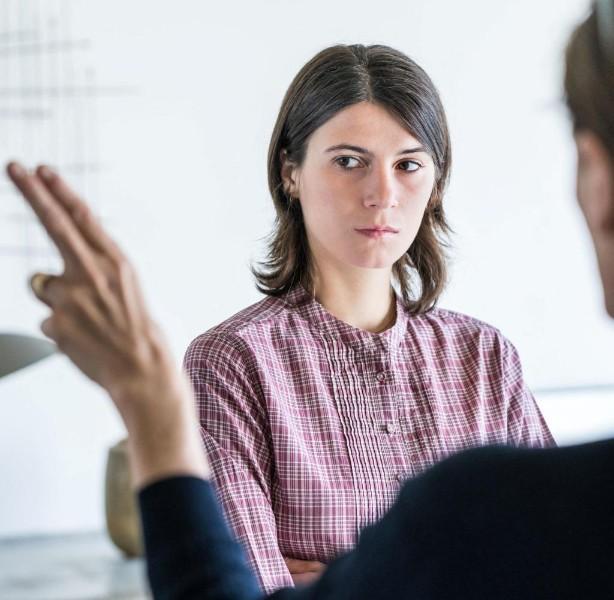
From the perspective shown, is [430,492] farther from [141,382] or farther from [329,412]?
[329,412]

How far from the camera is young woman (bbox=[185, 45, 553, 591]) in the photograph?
1.75 meters

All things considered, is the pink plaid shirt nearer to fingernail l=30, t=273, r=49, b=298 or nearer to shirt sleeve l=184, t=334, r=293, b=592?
shirt sleeve l=184, t=334, r=293, b=592

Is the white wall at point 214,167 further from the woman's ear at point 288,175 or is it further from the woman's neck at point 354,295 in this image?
the woman's neck at point 354,295

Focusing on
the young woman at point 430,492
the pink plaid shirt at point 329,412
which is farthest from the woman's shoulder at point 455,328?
the young woman at point 430,492

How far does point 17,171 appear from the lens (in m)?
0.58

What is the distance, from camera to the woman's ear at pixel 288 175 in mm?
2109

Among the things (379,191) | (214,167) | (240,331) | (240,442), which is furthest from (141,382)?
(214,167)

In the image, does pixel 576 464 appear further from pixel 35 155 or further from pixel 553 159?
pixel 553 159

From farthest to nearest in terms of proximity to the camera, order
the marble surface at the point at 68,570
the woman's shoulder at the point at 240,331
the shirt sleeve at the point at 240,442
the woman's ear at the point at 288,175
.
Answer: the marble surface at the point at 68,570
the woman's ear at the point at 288,175
the woman's shoulder at the point at 240,331
the shirt sleeve at the point at 240,442

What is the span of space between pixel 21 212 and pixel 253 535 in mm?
2433

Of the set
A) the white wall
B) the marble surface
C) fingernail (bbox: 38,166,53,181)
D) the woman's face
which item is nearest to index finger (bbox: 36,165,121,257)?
fingernail (bbox: 38,166,53,181)

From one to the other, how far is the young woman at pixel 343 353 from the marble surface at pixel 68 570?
4.40 feet

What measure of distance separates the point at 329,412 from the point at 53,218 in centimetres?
128

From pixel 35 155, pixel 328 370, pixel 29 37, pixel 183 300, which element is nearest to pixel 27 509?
pixel 183 300
